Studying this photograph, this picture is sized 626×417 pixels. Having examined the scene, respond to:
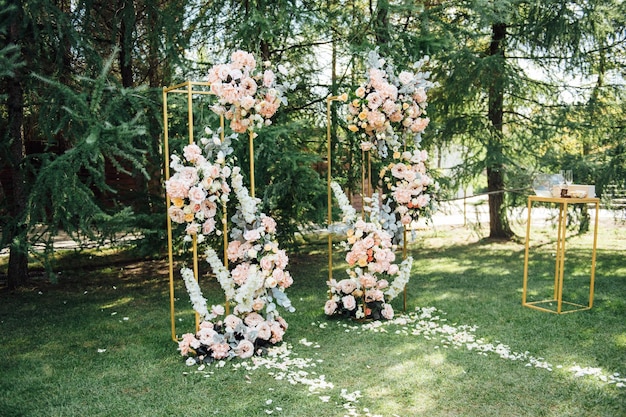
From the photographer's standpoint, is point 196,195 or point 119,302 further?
point 119,302

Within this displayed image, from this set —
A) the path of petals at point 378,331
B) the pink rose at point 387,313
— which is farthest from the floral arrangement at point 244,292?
the pink rose at point 387,313

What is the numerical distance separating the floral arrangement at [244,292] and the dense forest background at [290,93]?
0.79 meters

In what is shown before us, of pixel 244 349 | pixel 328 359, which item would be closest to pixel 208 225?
pixel 244 349

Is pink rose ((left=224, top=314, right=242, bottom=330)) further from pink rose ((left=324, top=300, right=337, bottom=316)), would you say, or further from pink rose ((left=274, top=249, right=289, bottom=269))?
pink rose ((left=324, top=300, right=337, bottom=316))

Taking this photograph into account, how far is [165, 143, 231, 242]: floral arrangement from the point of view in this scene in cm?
375

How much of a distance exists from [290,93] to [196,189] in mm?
3471

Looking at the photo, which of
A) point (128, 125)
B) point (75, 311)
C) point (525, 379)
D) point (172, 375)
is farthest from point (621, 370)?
point (75, 311)

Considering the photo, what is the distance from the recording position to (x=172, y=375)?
363 centimetres

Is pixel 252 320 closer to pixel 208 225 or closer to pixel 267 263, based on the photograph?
pixel 267 263

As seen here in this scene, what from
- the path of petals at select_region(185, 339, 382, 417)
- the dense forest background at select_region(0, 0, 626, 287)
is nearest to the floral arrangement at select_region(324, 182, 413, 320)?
the path of petals at select_region(185, 339, 382, 417)

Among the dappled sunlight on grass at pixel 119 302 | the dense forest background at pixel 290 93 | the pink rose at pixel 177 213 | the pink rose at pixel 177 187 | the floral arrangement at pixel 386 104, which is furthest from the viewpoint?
the dappled sunlight on grass at pixel 119 302

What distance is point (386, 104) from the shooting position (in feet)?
15.4

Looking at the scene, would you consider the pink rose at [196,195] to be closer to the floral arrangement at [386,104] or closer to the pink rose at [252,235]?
the pink rose at [252,235]

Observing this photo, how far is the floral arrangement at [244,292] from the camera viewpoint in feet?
12.8
